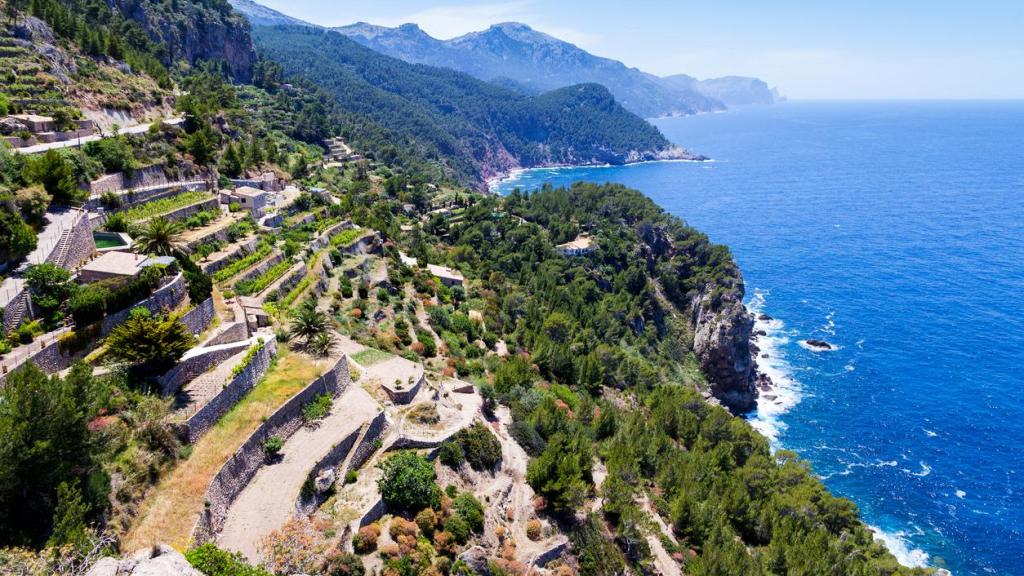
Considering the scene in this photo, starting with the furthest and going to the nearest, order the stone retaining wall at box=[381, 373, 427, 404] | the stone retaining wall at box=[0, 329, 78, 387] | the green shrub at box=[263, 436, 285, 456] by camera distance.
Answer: the stone retaining wall at box=[381, 373, 427, 404] < the green shrub at box=[263, 436, 285, 456] < the stone retaining wall at box=[0, 329, 78, 387]

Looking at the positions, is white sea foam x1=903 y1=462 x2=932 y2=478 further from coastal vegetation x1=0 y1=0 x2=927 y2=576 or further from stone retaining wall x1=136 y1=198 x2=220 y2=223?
stone retaining wall x1=136 y1=198 x2=220 y2=223

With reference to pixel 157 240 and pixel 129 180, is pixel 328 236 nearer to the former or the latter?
pixel 129 180

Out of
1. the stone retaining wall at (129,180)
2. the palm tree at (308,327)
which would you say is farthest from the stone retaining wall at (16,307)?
the stone retaining wall at (129,180)

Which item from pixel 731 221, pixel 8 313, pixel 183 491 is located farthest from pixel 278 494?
pixel 731 221

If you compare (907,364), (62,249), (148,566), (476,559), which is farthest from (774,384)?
(62,249)

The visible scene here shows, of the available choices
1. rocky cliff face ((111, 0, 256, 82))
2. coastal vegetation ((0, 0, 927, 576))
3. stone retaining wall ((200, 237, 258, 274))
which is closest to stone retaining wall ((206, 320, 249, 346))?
coastal vegetation ((0, 0, 927, 576))

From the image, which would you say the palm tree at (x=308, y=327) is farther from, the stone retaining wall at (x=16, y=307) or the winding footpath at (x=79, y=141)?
the winding footpath at (x=79, y=141)

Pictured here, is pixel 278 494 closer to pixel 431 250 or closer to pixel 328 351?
pixel 328 351
